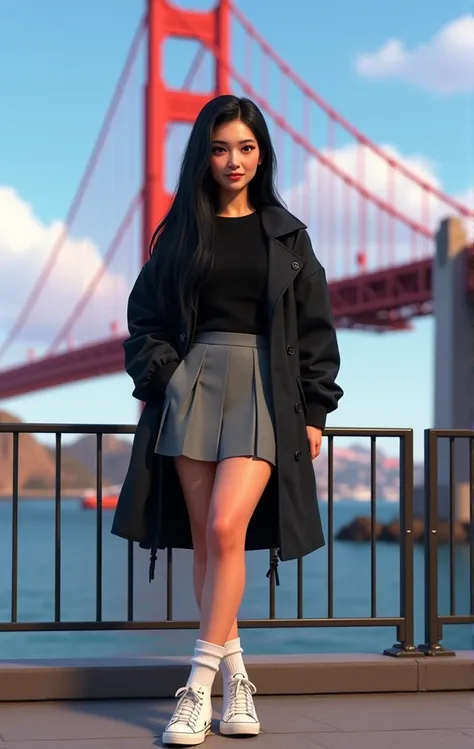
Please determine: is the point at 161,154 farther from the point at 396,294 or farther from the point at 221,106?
the point at 221,106

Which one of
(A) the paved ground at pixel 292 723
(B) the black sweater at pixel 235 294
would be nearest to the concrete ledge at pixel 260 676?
(A) the paved ground at pixel 292 723

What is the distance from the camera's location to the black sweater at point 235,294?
2496mm

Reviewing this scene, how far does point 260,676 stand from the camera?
2949 millimetres

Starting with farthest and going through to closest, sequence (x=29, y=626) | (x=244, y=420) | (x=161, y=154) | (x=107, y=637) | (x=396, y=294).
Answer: (x=161, y=154) → (x=396, y=294) → (x=107, y=637) → (x=29, y=626) → (x=244, y=420)

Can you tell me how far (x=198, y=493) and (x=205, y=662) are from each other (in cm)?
36

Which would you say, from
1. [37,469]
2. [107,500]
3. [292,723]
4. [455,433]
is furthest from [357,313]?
[37,469]

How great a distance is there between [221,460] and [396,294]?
1979 cm

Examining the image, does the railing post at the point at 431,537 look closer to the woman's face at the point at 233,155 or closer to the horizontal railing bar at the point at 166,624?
the horizontal railing bar at the point at 166,624

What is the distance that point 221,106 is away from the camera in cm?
252

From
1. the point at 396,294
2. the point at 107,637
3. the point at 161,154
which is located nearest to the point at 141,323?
the point at 107,637

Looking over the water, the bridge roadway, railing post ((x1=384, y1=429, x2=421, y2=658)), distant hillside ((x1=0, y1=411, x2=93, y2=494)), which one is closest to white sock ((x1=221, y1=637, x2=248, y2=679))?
railing post ((x1=384, y1=429, x2=421, y2=658))

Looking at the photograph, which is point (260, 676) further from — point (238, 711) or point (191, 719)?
point (191, 719)

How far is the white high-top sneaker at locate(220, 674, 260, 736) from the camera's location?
245cm

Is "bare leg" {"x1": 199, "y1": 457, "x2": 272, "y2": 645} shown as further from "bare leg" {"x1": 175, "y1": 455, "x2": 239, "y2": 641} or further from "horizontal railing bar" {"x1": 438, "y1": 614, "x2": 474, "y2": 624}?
"horizontal railing bar" {"x1": 438, "y1": 614, "x2": 474, "y2": 624}
